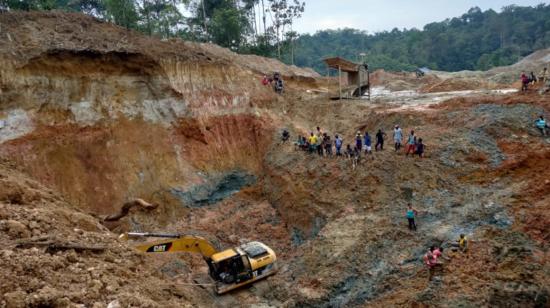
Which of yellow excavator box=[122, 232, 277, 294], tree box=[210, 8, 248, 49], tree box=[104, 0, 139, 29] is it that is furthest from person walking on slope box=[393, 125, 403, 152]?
tree box=[210, 8, 248, 49]

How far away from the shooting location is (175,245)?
1208cm

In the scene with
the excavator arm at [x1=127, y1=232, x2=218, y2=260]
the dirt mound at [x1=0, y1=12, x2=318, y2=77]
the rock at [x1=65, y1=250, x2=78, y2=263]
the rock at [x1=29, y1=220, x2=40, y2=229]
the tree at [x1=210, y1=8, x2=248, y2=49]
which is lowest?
the excavator arm at [x1=127, y1=232, x2=218, y2=260]

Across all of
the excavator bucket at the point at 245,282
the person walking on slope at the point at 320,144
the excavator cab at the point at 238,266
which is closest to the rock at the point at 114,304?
the excavator cab at the point at 238,266

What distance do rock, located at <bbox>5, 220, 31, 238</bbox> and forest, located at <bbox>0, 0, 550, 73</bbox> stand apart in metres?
26.1

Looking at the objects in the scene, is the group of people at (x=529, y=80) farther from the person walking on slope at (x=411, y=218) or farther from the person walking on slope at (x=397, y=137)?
the person walking on slope at (x=411, y=218)

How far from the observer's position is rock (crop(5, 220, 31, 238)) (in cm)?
885

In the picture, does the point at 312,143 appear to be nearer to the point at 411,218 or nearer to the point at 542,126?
the point at 411,218

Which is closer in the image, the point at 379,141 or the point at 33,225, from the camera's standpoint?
the point at 33,225

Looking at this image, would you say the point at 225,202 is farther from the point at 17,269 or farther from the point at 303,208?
the point at 17,269

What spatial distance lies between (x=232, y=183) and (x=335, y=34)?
117 meters

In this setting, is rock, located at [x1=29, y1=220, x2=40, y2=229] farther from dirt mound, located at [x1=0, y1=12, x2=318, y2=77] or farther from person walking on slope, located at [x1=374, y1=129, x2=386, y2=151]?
person walking on slope, located at [x1=374, y1=129, x2=386, y2=151]

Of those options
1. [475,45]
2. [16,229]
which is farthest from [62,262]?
[475,45]

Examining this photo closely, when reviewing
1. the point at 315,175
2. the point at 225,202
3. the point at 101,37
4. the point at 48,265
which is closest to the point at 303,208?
the point at 315,175

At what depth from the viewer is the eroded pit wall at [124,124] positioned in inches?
677
